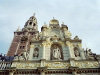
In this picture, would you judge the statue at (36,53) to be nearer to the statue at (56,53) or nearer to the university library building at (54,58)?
the university library building at (54,58)

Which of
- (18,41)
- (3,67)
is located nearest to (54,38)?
(3,67)

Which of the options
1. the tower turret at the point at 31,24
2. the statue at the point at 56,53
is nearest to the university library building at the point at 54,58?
the statue at the point at 56,53

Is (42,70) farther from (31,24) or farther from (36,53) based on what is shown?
(31,24)

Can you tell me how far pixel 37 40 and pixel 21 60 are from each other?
383 cm

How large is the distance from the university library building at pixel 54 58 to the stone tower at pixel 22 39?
12921 millimetres

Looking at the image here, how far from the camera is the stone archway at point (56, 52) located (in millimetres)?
16484

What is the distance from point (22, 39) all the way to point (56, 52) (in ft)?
66.8

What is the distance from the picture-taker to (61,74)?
14.3m

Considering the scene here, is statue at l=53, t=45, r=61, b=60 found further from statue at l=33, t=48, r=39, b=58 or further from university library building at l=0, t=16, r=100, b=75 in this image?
statue at l=33, t=48, r=39, b=58

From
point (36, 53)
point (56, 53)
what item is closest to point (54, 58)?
point (56, 53)

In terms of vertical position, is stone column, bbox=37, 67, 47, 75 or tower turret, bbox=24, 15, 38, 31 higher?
tower turret, bbox=24, 15, 38, 31

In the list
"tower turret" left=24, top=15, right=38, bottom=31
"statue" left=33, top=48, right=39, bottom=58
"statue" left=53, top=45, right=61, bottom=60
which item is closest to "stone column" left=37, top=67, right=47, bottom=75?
"statue" left=53, top=45, right=61, bottom=60

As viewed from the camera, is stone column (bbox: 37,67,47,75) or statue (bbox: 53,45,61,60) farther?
statue (bbox: 53,45,61,60)

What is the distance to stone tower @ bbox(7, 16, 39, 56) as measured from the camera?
107ft
